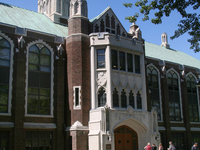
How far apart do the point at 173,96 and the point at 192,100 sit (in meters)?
3.08

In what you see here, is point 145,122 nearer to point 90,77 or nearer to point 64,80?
point 90,77

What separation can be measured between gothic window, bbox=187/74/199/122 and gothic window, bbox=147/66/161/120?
479 cm

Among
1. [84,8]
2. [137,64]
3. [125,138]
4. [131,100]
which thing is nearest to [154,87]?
[137,64]

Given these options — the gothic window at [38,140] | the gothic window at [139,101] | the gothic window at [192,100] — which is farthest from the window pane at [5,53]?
the gothic window at [192,100]

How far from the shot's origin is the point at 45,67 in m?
23.2

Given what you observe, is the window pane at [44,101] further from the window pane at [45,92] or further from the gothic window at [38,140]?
the gothic window at [38,140]

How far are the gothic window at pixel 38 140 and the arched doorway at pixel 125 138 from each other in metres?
5.22

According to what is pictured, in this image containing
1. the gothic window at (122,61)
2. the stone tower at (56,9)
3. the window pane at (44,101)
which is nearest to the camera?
the window pane at (44,101)

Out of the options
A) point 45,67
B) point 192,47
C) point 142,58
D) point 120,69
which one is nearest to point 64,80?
point 45,67

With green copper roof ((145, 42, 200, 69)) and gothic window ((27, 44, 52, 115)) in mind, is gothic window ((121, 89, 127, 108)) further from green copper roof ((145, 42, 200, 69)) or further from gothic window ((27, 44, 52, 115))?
green copper roof ((145, 42, 200, 69))

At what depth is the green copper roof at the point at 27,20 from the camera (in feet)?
80.8

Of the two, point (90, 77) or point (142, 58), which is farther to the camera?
point (142, 58)

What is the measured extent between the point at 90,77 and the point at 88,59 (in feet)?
4.97

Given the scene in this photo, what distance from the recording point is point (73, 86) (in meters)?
22.9
